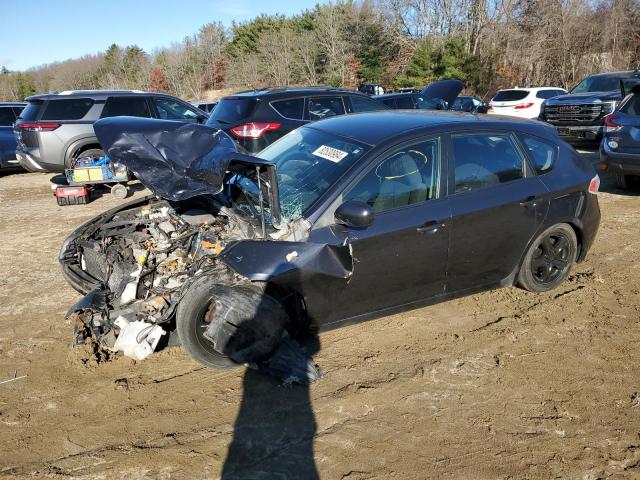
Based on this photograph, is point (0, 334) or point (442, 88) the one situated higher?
point (442, 88)

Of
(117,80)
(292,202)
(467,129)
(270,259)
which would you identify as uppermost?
(117,80)

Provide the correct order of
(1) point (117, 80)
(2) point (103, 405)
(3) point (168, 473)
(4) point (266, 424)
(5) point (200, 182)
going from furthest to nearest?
(1) point (117, 80) < (5) point (200, 182) < (2) point (103, 405) < (4) point (266, 424) < (3) point (168, 473)

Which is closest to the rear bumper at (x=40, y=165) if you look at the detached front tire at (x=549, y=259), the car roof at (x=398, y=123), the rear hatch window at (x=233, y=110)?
the rear hatch window at (x=233, y=110)

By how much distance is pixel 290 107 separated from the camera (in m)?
8.88

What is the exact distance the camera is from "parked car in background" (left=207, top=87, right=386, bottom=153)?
852 cm

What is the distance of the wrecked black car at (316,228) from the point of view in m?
3.59

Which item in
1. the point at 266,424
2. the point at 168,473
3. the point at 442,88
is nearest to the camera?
the point at 168,473

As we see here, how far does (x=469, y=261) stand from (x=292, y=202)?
153cm

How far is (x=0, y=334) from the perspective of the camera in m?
4.43

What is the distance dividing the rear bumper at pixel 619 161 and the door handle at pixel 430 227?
549cm

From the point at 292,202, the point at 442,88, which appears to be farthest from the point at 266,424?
the point at 442,88

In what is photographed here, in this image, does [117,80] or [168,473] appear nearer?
[168,473]

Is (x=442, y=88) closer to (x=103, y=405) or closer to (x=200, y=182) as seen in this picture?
(x=200, y=182)

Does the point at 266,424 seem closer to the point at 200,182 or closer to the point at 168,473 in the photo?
the point at 168,473
